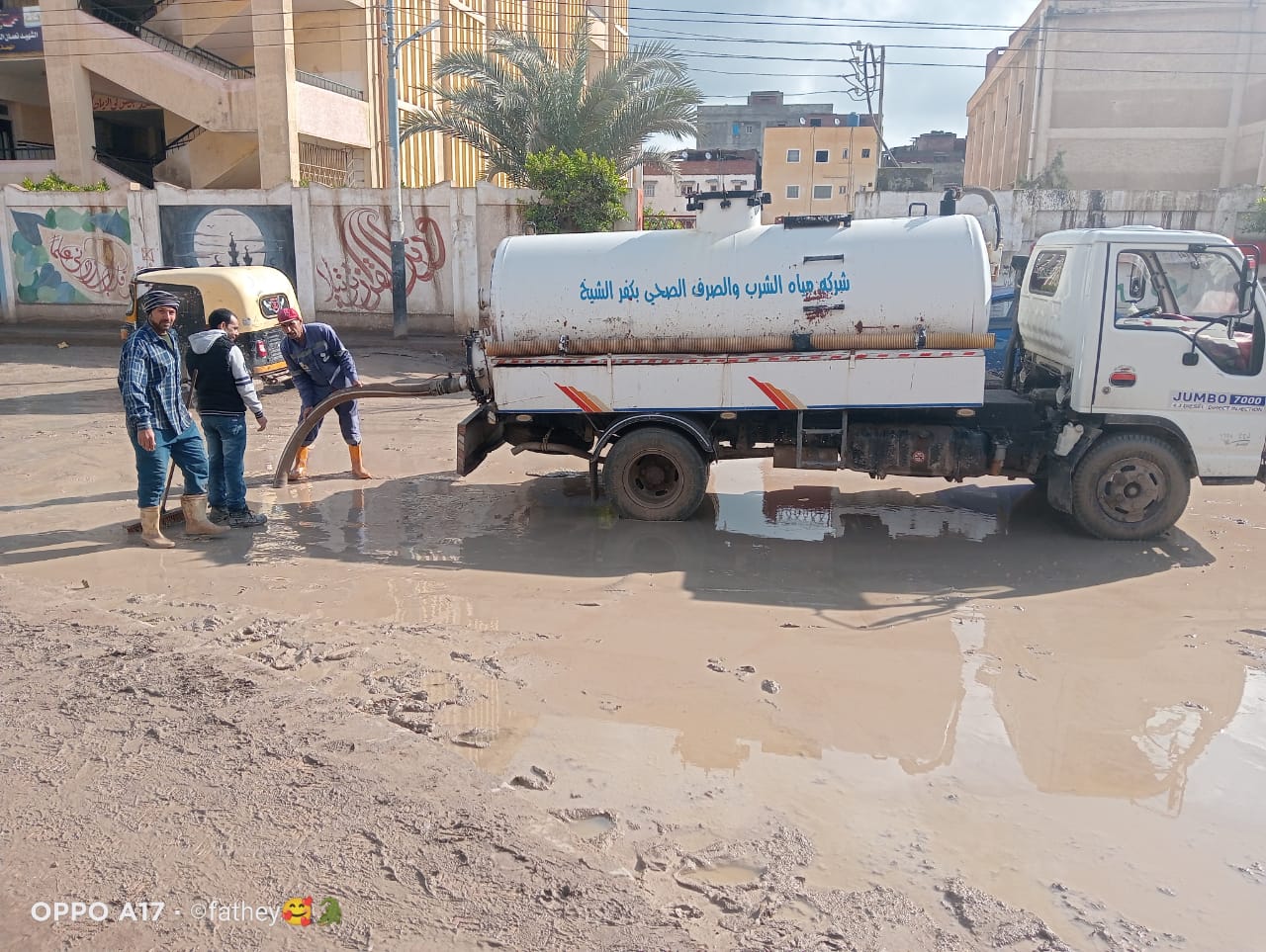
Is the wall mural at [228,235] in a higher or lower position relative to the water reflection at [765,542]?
higher

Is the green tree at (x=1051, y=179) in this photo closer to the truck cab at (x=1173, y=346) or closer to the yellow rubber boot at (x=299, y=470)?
the truck cab at (x=1173, y=346)

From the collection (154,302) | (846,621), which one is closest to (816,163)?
(154,302)

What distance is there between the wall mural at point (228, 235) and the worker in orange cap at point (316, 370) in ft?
42.7

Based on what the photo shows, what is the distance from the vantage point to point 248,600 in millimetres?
6086

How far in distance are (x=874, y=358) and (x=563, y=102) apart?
14060 mm

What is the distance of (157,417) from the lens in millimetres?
6930

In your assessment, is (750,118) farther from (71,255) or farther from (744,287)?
(744,287)

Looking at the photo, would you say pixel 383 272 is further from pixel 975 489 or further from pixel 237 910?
pixel 237 910

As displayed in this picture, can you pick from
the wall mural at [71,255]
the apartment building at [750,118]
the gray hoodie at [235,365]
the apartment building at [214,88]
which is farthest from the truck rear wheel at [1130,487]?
the apartment building at [750,118]

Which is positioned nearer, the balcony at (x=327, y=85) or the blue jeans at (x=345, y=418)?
the blue jeans at (x=345, y=418)

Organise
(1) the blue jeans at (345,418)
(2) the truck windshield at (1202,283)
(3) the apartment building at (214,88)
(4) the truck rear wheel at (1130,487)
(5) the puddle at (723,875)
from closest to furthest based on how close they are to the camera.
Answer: (5) the puddle at (723,875) → (2) the truck windshield at (1202,283) → (4) the truck rear wheel at (1130,487) → (1) the blue jeans at (345,418) → (3) the apartment building at (214,88)

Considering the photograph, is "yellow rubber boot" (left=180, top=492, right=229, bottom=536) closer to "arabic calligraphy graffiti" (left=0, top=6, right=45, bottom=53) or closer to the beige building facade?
"arabic calligraphy graffiti" (left=0, top=6, right=45, bottom=53)

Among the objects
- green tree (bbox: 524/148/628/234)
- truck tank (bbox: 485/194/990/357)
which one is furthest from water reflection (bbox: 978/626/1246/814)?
green tree (bbox: 524/148/628/234)

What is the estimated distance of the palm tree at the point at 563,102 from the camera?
19.4m
